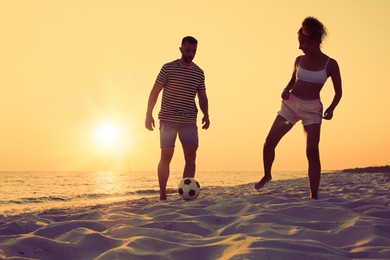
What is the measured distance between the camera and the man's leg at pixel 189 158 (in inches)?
256

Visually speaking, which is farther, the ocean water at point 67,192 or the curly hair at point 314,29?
the ocean water at point 67,192

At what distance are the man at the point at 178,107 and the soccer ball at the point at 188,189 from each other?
37 cm

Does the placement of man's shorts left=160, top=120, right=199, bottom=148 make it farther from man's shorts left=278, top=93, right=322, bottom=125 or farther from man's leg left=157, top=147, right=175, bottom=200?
man's shorts left=278, top=93, right=322, bottom=125

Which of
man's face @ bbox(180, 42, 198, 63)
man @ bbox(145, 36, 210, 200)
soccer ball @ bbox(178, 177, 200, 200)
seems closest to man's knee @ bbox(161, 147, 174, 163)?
man @ bbox(145, 36, 210, 200)

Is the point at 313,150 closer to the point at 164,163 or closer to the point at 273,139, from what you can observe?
the point at 273,139

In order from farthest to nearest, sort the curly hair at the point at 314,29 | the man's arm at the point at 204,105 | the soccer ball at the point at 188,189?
1. the man's arm at the point at 204,105
2. the soccer ball at the point at 188,189
3. the curly hair at the point at 314,29

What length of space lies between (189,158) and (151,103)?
1074 mm

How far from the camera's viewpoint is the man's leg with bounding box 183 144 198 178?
6.49 meters

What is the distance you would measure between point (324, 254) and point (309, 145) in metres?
3.06

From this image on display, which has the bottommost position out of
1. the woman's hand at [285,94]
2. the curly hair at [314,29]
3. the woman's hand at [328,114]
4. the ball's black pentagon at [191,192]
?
the ball's black pentagon at [191,192]

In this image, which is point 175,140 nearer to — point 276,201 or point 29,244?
point 276,201

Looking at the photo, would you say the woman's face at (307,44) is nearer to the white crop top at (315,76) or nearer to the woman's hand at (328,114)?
the white crop top at (315,76)

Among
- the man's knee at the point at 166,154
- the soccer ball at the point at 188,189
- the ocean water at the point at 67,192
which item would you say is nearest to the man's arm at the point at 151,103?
the man's knee at the point at 166,154

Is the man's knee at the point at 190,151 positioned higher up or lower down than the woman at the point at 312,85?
lower down
